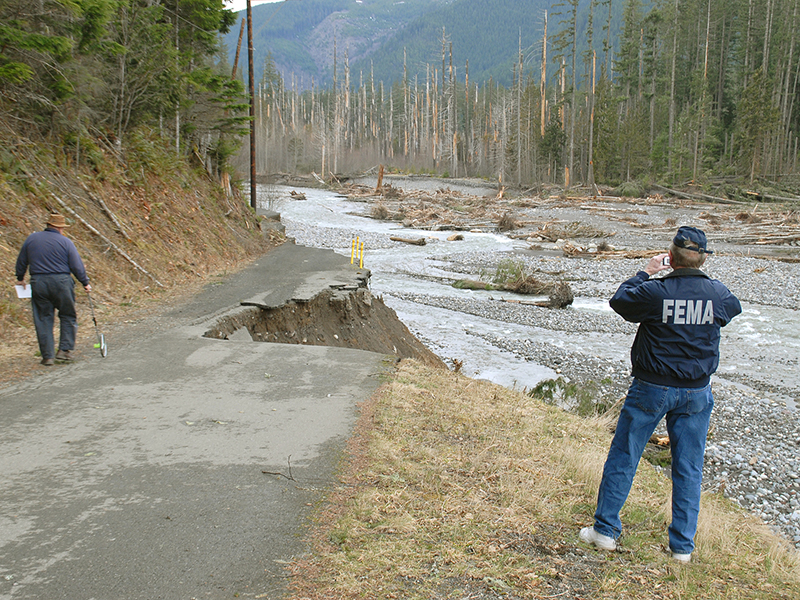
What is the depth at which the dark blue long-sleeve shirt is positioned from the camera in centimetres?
788

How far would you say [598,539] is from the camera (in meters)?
4.08

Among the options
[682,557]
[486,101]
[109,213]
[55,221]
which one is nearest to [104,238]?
[109,213]

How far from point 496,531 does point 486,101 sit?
108053mm

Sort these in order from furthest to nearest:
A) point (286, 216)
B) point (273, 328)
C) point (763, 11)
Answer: point (763, 11)
point (286, 216)
point (273, 328)

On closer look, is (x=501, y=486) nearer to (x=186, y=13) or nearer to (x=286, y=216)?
(x=186, y=13)

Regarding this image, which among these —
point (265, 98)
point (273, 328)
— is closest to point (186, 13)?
point (273, 328)

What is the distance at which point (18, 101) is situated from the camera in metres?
13.3

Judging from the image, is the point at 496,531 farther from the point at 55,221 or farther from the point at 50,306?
the point at 55,221

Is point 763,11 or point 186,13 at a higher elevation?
point 763,11

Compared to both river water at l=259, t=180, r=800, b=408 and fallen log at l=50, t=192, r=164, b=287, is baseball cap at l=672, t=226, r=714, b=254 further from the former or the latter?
fallen log at l=50, t=192, r=164, b=287

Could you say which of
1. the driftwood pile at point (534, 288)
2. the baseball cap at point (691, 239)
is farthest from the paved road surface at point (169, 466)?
the driftwood pile at point (534, 288)

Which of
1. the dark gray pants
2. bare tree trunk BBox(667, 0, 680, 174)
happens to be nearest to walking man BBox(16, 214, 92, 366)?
the dark gray pants

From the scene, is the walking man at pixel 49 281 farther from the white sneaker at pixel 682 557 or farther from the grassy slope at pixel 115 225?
the white sneaker at pixel 682 557

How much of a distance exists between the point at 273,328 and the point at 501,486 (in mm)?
7743
